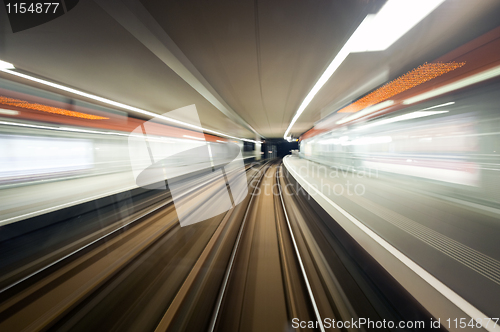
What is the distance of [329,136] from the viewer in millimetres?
9281

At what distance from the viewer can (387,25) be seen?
2055 mm

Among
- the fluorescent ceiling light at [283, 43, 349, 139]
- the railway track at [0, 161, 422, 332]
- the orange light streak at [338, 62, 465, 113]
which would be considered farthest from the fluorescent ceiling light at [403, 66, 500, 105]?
the railway track at [0, 161, 422, 332]

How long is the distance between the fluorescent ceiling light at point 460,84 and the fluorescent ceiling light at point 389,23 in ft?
4.94

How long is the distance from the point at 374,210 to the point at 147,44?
15.9ft

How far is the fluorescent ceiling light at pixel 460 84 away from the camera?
231 cm

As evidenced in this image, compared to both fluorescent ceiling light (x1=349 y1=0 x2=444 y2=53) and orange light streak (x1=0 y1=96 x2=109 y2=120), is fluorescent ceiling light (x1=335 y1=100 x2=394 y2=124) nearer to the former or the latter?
fluorescent ceiling light (x1=349 y1=0 x2=444 y2=53)

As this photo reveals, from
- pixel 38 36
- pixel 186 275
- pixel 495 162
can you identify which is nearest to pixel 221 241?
pixel 186 275

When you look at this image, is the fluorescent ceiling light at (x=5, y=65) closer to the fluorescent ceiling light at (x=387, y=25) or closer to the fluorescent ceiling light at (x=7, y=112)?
the fluorescent ceiling light at (x=7, y=112)

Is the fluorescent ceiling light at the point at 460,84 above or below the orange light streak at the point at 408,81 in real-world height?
below

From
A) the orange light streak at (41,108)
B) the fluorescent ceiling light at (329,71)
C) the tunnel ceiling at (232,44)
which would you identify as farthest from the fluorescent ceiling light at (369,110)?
the orange light streak at (41,108)

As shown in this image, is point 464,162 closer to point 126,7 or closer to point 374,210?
point 374,210

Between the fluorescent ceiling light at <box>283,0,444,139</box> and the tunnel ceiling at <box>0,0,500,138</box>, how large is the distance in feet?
0.44

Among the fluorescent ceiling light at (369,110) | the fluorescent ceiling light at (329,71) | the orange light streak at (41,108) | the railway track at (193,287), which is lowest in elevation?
the railway track at (193,287)

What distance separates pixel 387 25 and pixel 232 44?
218 cm
